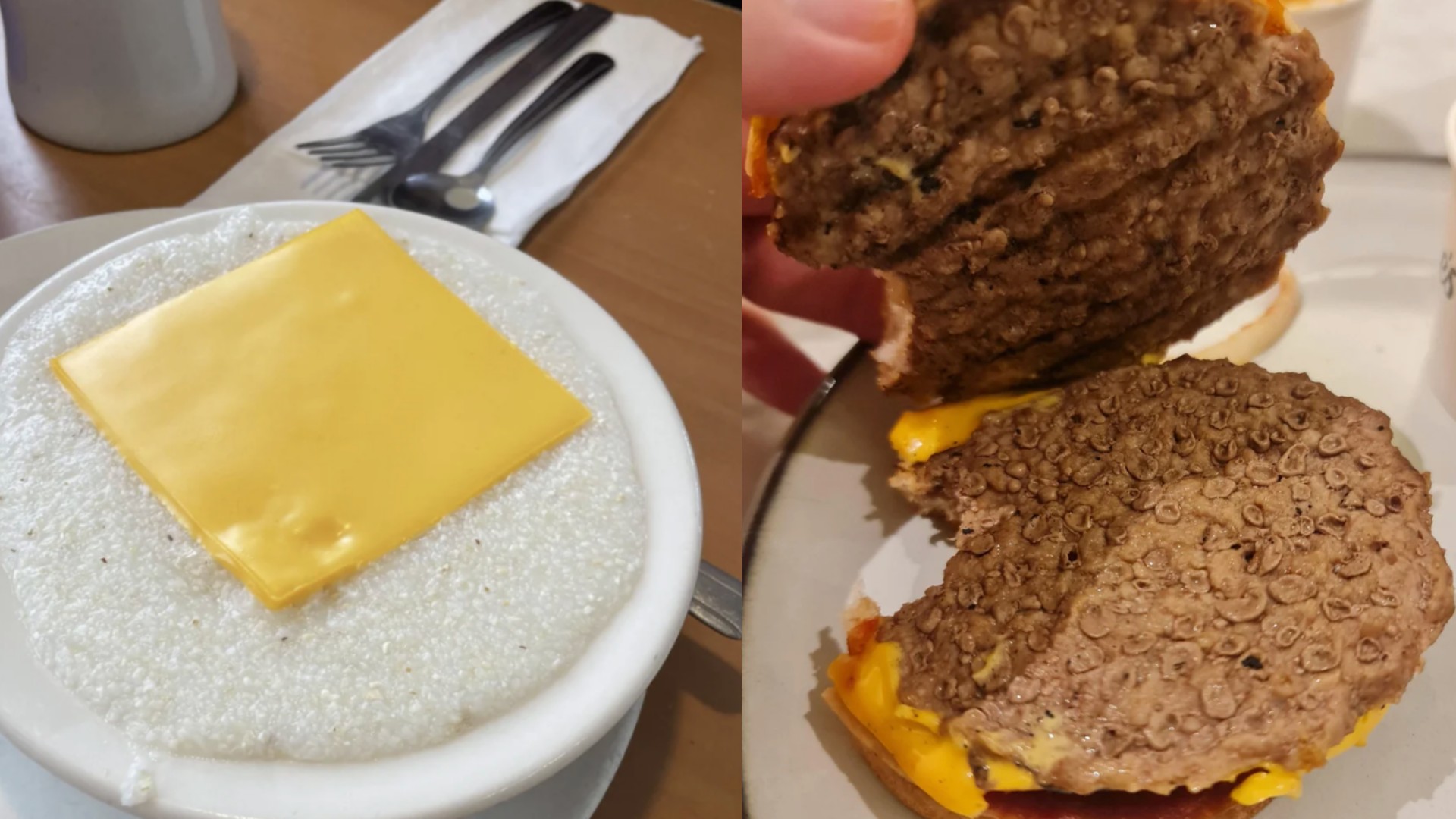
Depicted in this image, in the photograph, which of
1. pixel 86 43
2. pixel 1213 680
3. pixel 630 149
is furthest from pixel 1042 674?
pixel 86 43

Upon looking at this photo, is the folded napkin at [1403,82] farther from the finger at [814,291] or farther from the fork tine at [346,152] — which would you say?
the fork tine at [346,152]

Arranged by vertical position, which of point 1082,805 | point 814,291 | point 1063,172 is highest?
point 1063,172

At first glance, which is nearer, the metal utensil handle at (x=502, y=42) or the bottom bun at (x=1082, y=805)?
the bottom bun at (x=1082, y=805)

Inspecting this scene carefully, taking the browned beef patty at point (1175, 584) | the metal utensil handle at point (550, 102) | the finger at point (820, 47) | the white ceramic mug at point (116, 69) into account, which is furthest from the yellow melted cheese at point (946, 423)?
the white ceramic mug at point (116, 69)

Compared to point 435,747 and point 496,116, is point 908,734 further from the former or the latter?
point 496,116

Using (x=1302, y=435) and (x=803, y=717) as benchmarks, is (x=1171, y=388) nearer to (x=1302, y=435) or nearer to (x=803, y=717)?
(x=1302, y=435)

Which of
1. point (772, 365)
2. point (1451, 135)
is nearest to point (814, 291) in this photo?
point (772, 365)

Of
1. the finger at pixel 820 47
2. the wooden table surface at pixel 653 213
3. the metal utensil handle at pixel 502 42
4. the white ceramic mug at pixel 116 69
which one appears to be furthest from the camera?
the metal utensil handle at pixel 502 42
